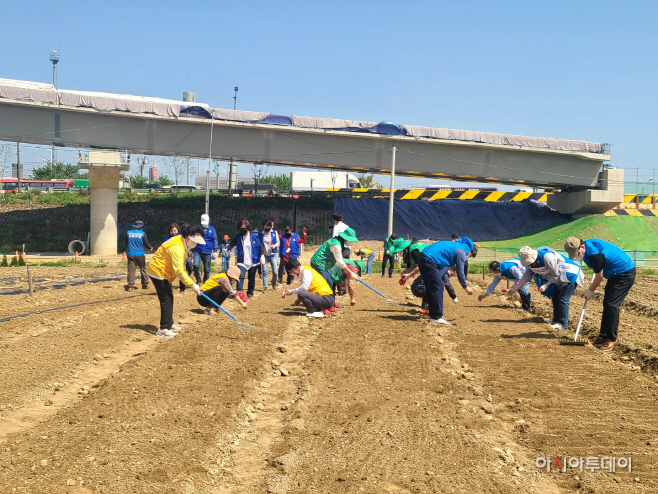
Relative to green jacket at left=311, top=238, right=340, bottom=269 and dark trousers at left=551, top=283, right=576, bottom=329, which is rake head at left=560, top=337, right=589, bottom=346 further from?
green jacket at left=311, top=238, right=340, bottom=269

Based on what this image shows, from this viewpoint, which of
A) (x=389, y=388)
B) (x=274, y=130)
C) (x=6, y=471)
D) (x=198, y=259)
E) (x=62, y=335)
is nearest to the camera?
(x=6, y=471)

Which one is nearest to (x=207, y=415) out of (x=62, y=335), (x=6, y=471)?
(x=6, y=471)

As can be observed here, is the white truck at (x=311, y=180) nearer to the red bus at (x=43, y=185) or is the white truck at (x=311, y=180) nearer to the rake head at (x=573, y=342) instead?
the red bus at (x=43, y=185)

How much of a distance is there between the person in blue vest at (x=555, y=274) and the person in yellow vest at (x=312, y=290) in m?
3.27

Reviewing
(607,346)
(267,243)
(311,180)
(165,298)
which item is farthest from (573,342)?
(311,180)

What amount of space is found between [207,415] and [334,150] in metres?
30.8

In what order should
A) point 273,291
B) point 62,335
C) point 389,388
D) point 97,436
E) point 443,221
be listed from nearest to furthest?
point 97,436 < point 389,388 < point 62,335 < point 273,291 < point 443,221

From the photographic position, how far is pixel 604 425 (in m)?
5.88

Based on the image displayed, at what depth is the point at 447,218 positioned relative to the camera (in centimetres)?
4081

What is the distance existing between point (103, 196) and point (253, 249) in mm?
20272

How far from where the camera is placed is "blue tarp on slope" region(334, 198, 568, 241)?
1512 inches

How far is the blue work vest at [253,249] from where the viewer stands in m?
13.6

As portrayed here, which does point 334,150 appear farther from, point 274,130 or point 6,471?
point 6,471

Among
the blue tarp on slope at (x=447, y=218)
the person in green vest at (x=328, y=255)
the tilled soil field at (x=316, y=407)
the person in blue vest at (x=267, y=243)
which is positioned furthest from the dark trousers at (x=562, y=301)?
the blue tarp on slope at (x=447, y=218)
